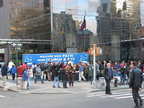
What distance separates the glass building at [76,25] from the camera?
120 feet

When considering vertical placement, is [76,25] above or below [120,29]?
above

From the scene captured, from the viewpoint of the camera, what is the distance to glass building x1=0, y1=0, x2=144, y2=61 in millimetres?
36438

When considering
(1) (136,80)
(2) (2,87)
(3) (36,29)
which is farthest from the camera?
(3) (36,29)

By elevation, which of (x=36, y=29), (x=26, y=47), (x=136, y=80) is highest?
(x=36, y=29)

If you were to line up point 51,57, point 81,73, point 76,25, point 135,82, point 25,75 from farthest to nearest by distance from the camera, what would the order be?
1. point 76,25
2. point 51,57
3. point 81,73
4. point 25,75
5. point 135,82

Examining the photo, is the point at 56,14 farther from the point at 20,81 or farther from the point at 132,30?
the point at 20,81

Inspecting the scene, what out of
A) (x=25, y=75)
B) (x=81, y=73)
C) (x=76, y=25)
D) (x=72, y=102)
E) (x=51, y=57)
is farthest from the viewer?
(x=76, y=25)

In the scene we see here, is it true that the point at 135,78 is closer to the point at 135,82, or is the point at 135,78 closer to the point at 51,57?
the point at 135,82

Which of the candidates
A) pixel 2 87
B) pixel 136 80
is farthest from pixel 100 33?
pixel 136 80

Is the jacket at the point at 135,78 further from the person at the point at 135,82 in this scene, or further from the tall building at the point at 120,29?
the tall building at the point at 120,29

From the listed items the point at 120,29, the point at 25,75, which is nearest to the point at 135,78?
the point at 25,75

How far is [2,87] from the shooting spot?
16891mm

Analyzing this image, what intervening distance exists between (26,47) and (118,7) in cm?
1767

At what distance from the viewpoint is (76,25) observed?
37281 millimetres
